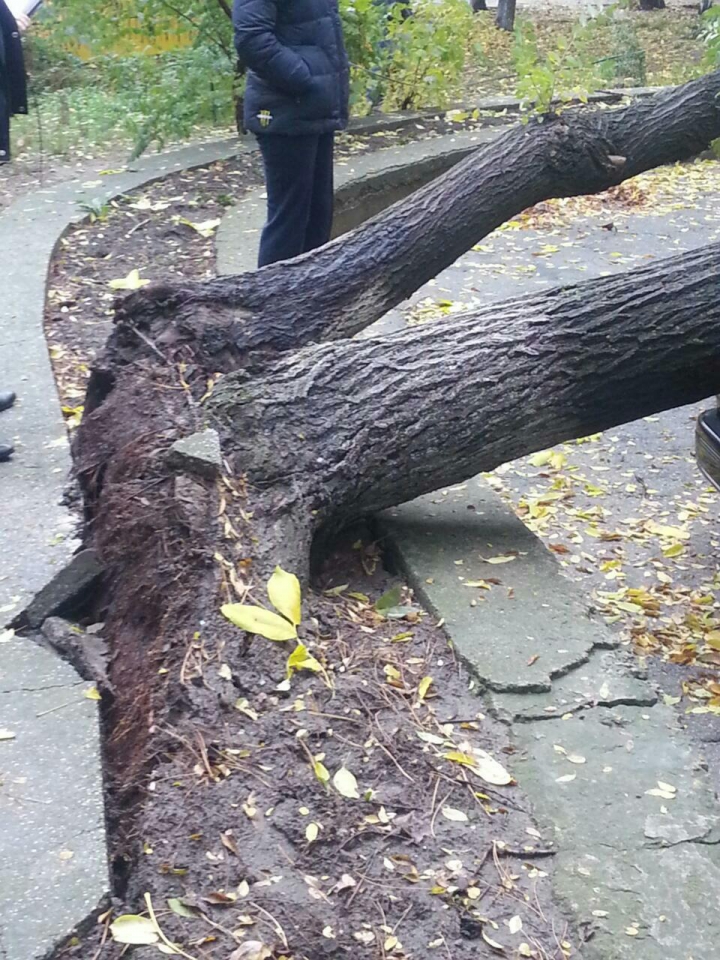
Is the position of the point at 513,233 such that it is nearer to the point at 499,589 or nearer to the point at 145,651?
the point at 499,589

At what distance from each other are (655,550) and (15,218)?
15.5ft

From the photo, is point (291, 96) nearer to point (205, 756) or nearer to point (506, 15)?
point (205, 756)

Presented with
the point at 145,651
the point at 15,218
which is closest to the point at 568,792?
the point at 145,651

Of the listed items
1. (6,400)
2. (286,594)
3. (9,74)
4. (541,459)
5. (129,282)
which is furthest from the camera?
(129,282)

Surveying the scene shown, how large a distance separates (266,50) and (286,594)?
314 centimetres

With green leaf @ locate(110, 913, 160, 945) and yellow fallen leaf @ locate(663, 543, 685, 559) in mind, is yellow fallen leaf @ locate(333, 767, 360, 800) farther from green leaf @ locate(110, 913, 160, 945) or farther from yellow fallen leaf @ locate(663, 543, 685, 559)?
yellow fallen leaf @ locate(663, 543, 685, 559)

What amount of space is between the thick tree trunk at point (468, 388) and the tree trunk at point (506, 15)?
15760 millimetres

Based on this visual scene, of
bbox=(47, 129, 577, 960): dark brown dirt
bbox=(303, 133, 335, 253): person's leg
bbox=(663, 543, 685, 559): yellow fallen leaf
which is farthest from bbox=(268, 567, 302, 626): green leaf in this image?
bbox=(303, 133, 335, 253): person's leg

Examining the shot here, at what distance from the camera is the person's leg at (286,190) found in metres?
5.61

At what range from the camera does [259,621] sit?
3.03 m

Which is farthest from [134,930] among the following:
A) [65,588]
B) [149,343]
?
[149,343]

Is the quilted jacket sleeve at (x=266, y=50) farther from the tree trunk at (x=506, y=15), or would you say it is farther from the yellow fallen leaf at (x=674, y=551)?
the tree trunk at (x=506, y=15)

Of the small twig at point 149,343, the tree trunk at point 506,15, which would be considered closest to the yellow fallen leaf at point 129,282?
the small twig at point 149,343

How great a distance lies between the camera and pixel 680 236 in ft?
27.7
